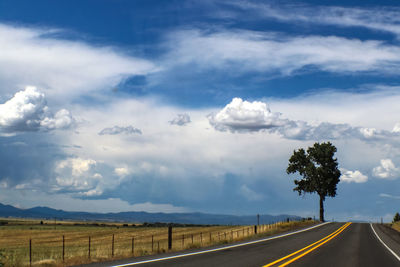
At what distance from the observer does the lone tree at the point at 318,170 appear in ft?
255

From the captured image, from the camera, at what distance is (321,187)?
78.4 meters

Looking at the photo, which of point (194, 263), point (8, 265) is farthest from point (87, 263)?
point (194, 263)

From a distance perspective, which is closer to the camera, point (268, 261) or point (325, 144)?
point (268, 261)

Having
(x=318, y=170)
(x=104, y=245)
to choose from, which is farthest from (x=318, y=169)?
(x=104, y=245)

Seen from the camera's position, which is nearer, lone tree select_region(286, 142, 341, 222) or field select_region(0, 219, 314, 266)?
field select_region(0, 219, 314, 266)

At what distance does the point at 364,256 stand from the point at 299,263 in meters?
5.57

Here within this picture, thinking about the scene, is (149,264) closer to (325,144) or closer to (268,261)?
(268,261)

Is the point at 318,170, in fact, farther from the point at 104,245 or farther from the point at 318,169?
the point at 104,245

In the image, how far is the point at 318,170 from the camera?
254 feet

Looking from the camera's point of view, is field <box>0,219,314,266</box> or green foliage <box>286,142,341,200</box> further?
green foliage <box>286,142,341,200</box>

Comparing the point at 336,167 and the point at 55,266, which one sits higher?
the point at 336,167

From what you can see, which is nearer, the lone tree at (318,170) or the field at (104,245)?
the field at (104,245)

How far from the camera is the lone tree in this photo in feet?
255

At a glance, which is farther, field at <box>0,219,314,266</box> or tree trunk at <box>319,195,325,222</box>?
tree trunk at <box>319,195,325,222</box>
